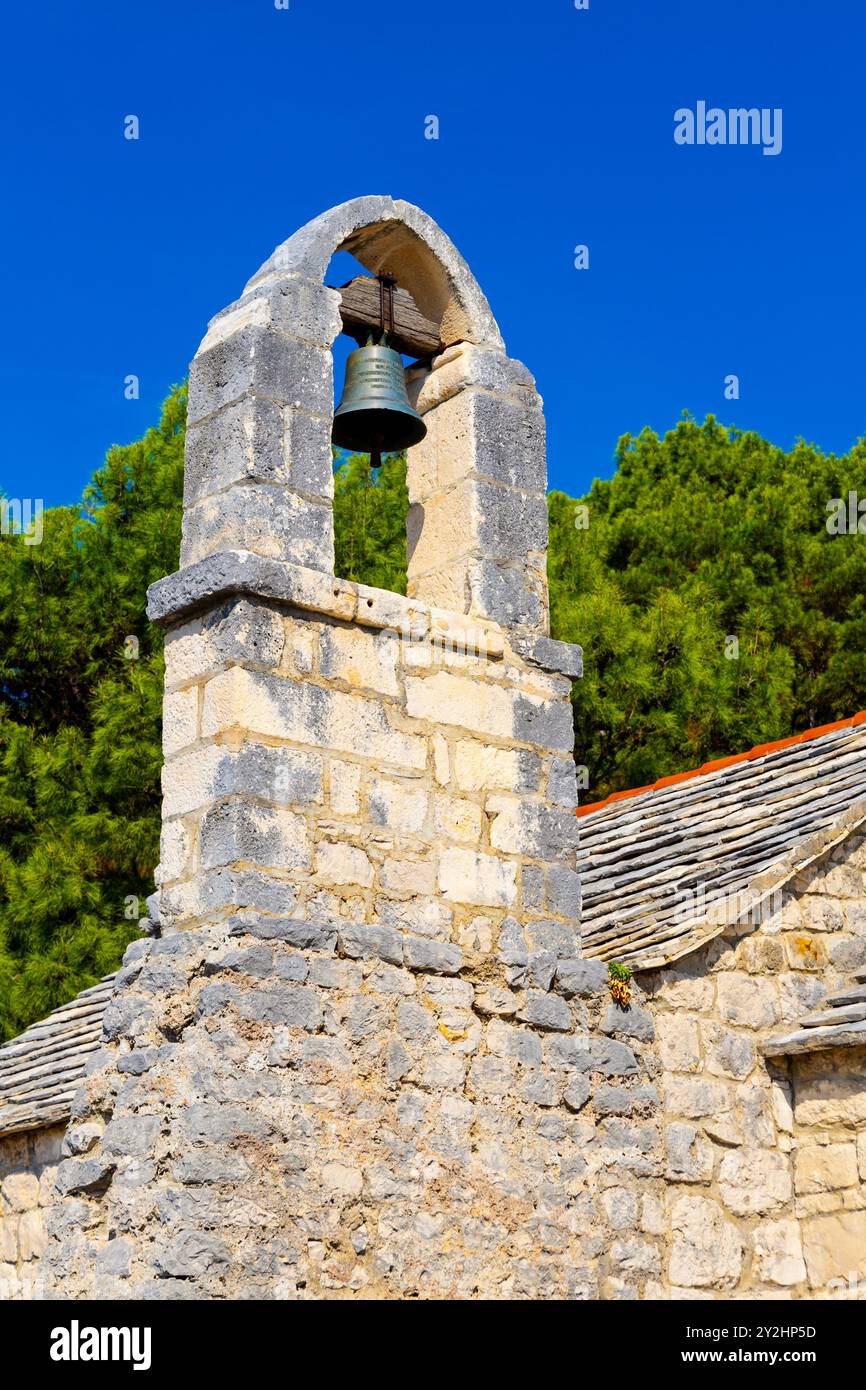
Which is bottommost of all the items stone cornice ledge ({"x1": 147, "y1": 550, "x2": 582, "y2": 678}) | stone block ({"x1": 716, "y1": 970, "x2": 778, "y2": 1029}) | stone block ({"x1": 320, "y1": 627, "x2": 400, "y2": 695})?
stone block ({"x1": 716, "y1": 970, "x2": 778, "y2": 1029})

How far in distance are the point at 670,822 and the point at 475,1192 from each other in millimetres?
3561

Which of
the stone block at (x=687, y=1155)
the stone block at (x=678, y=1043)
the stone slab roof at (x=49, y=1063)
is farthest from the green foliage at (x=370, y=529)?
the stone block at (x=687, y=1155)

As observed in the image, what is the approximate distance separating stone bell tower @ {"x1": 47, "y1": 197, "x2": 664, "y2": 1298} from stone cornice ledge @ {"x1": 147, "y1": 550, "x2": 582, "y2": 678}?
0.03 feet

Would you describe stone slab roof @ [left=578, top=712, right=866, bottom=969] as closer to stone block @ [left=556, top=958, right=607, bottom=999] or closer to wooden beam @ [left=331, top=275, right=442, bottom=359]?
stone block @ [left=556, top=958, right=607, bottom=999]

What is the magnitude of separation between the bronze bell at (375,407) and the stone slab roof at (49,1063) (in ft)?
11.1

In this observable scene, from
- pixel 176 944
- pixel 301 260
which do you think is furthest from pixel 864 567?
pixel 176 944

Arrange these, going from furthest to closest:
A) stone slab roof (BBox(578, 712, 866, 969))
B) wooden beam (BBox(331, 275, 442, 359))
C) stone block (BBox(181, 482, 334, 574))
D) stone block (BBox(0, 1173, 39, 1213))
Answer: stone block (BBox(0, 1173, 39, 1213)), stone slab roof (BBox(578, 712, 866, 969)), wooden beam (BBox(331, 275, 442, 359)), stone block (BBox(181, 482, 334, 574))

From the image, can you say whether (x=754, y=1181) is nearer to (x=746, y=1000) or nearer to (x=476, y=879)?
(x=746, y=1000)

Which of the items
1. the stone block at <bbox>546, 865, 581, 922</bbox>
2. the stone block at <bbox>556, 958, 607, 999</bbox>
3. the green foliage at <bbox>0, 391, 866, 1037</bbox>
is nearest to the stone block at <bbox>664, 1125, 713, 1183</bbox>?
the stone block at <bbox>556, 958, 607, 999</bbox>

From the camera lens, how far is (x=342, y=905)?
5.46 metres

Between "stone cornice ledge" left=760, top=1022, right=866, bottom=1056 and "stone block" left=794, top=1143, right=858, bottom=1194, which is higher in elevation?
"stone cornice ledge" left=760, top=1022, right=866, bottom=1056

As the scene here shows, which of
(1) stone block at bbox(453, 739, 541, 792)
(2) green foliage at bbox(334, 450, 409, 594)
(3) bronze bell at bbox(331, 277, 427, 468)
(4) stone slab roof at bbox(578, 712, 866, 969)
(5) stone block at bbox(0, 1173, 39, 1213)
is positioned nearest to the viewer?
(1) stone block at bbox(453, 739, 541, 792)

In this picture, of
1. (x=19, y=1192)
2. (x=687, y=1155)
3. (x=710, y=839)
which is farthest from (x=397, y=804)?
(x=19, y=1192)

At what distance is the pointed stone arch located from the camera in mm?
5719
